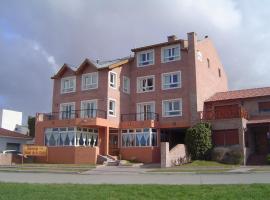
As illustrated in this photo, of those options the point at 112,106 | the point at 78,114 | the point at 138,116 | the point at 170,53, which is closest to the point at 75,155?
the point at 78,114

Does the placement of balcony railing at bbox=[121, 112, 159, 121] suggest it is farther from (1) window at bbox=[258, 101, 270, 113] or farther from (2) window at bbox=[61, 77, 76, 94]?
(1) window at bbox=[258, 101, 270, 113]

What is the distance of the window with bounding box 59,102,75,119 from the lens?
39997mm

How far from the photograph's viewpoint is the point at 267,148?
34688mm

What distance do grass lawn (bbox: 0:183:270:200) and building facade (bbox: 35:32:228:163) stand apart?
2019 centimetres

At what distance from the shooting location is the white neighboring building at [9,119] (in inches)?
2384

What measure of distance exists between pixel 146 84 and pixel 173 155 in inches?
463

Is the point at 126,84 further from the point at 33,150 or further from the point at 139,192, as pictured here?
the point at 139,192

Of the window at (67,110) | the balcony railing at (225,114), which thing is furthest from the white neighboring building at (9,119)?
the balcony railing at (225,114)

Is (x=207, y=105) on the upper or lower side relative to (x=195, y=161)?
upper

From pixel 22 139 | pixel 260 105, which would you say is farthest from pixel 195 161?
pixel 22 139

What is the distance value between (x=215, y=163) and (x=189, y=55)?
1201 cm

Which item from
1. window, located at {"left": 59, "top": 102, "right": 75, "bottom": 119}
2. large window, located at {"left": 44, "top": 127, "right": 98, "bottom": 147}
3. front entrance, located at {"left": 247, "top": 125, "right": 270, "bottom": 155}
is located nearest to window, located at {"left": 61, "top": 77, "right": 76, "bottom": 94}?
window, located at {"left": 59, "top": 102, "right": 75, "bottom": 119}

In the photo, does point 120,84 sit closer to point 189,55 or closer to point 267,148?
point 189,55

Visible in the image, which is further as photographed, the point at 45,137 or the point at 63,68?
the point at 63,68
